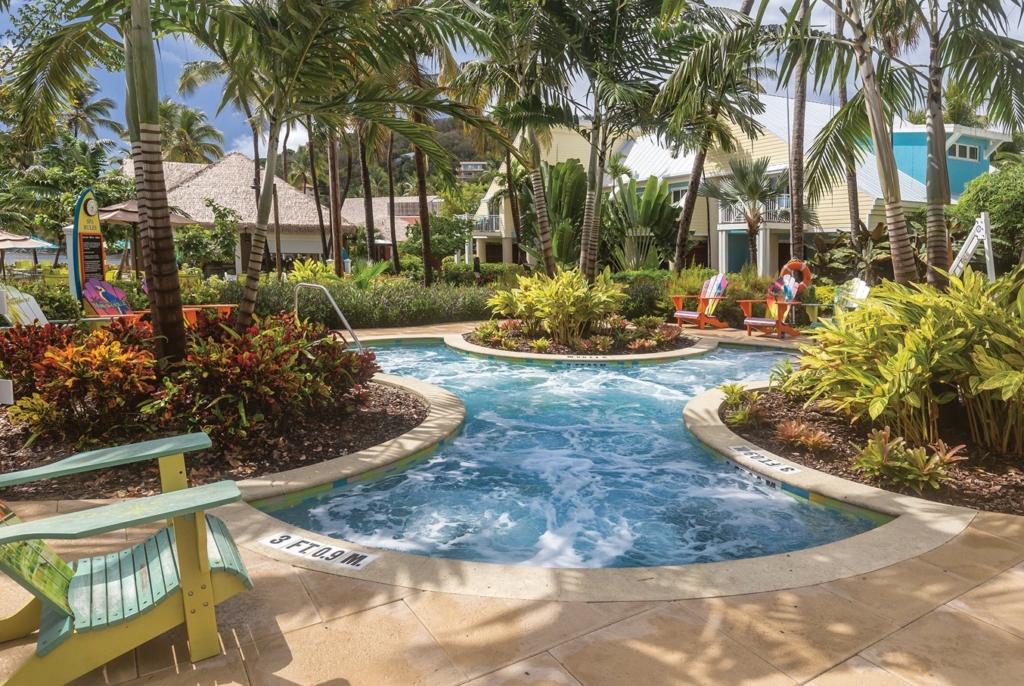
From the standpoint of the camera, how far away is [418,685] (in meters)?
2.52

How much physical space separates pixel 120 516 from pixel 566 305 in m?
9.64

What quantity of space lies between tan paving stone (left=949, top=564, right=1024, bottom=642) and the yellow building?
19309mm

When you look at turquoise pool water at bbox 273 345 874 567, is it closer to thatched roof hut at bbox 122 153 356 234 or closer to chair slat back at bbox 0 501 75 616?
chair slat back at bbox 0 501 75 616

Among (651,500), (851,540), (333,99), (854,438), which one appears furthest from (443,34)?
(851,540)

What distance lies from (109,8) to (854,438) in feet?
25.0

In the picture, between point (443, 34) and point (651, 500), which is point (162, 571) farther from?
Answer: point (443, 34)

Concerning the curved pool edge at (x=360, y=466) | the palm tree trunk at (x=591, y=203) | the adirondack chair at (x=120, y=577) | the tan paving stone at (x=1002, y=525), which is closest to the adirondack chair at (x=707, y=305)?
the palm tree trunk at (x=591, y=203)

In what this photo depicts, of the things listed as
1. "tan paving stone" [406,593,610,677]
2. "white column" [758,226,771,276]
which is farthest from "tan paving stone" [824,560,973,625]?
"white column" [758,226,771,276]

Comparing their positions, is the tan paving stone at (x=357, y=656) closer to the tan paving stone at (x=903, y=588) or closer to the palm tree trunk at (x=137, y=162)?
the tan paving stone at (x=903, y=588)

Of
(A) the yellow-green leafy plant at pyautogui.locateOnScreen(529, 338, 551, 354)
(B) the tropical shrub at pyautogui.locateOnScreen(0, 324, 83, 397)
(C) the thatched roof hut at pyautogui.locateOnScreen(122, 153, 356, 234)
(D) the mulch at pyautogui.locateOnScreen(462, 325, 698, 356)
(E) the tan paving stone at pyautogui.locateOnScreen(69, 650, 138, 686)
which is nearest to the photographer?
(E) the tan paving stone at pyautogui.locateOnScreen(69, 650, 138, 686)

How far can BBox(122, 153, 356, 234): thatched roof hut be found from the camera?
33938 millimetres

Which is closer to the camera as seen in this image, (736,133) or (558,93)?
(558,93)

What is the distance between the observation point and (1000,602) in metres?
3.15

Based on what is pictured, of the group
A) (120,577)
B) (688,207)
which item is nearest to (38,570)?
(120,577)
